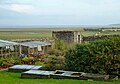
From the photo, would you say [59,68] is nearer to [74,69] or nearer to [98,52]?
[74,69]

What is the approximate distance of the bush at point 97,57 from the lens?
725 inches

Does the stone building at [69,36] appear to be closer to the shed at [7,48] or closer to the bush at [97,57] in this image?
the shed at [7,48]

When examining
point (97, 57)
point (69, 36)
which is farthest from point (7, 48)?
point (97, 57)

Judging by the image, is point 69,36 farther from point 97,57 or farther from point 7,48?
point 97,57

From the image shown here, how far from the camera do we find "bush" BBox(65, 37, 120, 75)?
60.4ft

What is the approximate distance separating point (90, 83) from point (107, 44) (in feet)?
15.6

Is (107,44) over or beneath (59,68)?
over

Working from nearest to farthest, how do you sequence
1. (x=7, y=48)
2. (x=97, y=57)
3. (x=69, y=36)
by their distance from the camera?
(x=97, y=57) → (x=7, y=48) → (x=69, y=36)

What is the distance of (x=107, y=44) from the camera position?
754 inches

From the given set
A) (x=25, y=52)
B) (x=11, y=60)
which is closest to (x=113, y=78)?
(x=11, y=60)

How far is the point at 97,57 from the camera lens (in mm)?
18609

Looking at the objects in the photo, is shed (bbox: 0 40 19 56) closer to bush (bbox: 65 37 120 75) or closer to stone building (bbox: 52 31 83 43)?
stone building (bbox: 52 31 83 43)

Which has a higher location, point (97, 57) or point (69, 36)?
point (69, 36)

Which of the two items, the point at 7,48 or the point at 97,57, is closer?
the point at 97,57
